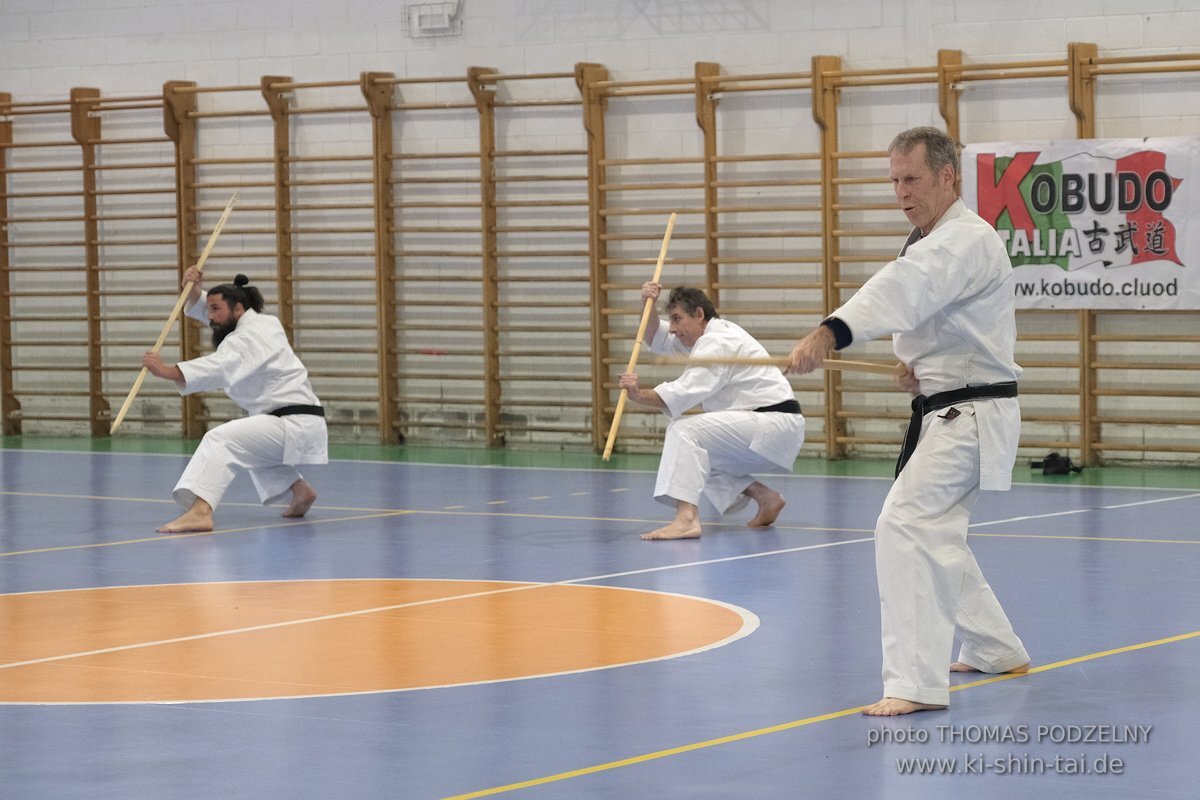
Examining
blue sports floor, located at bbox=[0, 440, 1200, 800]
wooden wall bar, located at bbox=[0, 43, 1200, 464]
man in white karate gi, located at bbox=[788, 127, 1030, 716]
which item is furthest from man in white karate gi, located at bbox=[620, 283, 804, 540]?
man in white karate gi, located at bbox=[788, 127, 1030, 716]

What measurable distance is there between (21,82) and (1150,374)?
9800 mm

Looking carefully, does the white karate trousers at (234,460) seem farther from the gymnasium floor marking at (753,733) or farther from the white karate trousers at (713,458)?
the gymnasium floor marking at (753,733)

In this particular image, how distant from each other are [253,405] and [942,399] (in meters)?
5.62

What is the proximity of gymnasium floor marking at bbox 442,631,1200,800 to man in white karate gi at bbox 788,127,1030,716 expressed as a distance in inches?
8.3

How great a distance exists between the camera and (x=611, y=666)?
5.59 meters

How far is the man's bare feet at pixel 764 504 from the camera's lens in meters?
9.26

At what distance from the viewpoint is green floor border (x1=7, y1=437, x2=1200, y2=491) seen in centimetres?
1156

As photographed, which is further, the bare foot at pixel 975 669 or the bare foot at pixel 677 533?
the bare foot at pixel 677 533

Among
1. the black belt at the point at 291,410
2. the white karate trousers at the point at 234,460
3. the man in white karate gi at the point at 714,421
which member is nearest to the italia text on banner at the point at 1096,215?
the man in white karate gi at the point at 714,421

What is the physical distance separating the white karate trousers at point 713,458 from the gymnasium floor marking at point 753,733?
3299 mm

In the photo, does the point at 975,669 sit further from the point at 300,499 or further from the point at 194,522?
A: the point at 300,499

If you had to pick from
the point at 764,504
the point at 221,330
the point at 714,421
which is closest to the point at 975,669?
the point at 714,421

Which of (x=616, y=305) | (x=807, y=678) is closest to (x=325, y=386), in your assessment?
(x=616, y=305)

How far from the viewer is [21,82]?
53.3ft
